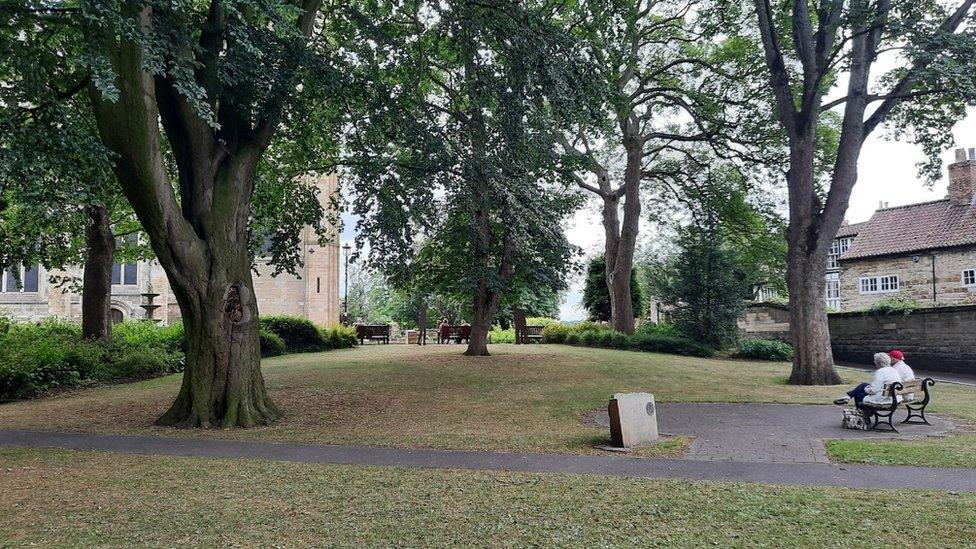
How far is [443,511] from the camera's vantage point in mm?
5609

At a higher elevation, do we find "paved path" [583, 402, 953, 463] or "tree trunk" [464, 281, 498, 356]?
"tree trunk" [464, 281, 498, 356]

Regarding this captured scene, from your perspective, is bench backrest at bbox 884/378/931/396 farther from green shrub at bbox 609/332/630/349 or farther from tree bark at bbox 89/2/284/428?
green shrub at bbox 609/332/630/349

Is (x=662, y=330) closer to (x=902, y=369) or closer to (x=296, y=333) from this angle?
(x=296, y=333)

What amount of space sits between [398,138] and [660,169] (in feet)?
61.7

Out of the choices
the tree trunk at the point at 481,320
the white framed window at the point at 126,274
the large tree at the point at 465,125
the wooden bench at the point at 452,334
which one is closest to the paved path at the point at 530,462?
the large tree at the point at 465,125

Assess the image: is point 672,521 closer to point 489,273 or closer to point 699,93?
point 489,273

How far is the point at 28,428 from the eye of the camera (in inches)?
402

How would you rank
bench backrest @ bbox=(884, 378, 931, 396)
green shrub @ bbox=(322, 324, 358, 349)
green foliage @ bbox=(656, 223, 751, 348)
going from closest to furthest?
bench backrest @ bbox=(884, 378, 931, 396) < green foliage @ bbox=(656, 223, 751, 348) < green shrub @ bbox=(322, 324, 358, 349)

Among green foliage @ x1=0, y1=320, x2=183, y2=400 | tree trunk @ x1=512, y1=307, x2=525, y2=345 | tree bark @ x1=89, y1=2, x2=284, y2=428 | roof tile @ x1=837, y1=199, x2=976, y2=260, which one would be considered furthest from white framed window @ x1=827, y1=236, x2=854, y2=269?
tree bark @ x1=89, y1=2, x2=284, y2=428

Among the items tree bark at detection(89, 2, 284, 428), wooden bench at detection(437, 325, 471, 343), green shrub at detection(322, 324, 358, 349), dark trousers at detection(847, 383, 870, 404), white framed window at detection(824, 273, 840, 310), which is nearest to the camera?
dark trousers at detection(847, 383, 870, 404)

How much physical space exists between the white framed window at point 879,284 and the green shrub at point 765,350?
41.9 ft

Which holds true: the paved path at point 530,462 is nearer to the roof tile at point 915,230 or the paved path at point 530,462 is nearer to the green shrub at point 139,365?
the green shrub at point 139,365

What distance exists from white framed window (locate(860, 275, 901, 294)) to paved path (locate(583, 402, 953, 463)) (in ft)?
83.6

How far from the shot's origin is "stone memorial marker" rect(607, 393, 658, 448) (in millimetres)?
8477
